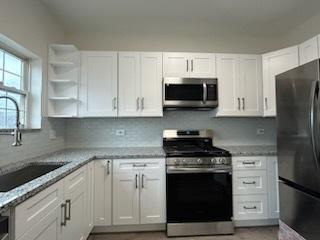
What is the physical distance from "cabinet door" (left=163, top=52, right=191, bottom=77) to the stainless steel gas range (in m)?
1.03

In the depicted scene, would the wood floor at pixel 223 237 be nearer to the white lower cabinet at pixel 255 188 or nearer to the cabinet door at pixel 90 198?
the white lower cabinet at pixel 255 188

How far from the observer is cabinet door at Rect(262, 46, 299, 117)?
2814 millimetres

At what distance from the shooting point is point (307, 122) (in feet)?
6.06

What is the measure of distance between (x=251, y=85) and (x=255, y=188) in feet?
4.28

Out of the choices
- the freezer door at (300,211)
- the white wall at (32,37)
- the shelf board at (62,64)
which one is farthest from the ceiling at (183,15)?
the freezer door at (300,211)

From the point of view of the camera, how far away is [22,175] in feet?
5.93

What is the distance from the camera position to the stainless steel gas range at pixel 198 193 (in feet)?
8.18

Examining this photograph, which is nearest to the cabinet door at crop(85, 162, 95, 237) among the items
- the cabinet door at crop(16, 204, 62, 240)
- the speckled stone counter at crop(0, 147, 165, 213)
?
the speckled stone counter at crop(0, 147, 165, 213)

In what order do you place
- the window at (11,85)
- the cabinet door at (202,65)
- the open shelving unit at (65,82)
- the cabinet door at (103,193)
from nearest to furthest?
the window at (11,85)
the cabinet door at (103,193)
the open shelving unit at (65,82)
the cabinet door at (202,65)

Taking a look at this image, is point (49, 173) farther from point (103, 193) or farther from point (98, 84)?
point (98, 84)

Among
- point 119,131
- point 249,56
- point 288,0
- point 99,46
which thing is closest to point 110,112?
point 119,131

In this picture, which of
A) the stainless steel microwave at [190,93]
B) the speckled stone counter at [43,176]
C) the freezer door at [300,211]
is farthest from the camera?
the stainless steel microwave at [190,93]

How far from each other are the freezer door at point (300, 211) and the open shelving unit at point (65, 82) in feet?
8.13

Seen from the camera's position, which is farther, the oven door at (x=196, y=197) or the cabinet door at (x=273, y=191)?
the cabinet door at (x=273, y=191)
